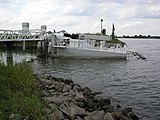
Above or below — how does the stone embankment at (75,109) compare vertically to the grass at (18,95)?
below

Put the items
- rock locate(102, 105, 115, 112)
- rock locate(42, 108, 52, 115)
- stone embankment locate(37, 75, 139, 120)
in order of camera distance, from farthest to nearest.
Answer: rock locate(102, 105, 115, 112)
stone embankment locate(37, 75, 139, 120)
rock locate(42, 108, 52, 115)

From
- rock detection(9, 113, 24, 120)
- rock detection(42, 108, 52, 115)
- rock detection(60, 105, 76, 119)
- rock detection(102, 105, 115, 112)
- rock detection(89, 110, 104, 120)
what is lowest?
rock detection(102, 105, 115, 112)

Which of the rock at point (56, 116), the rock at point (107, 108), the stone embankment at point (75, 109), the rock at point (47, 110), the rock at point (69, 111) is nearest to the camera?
the rock at point (56, 116)

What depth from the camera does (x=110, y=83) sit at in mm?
23609

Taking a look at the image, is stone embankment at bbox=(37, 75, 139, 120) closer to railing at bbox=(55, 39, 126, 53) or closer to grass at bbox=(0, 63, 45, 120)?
grass at bbox=(0, 63, 45, 120)

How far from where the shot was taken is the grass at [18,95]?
8.93 metres

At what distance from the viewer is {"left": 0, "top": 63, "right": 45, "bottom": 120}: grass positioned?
8926 mm

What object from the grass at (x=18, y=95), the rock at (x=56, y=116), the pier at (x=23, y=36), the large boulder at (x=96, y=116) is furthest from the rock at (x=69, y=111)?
the pier at (x=23, y=36)

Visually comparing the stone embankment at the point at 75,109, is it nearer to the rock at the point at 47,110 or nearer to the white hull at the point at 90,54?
the rock at the point at 47,110

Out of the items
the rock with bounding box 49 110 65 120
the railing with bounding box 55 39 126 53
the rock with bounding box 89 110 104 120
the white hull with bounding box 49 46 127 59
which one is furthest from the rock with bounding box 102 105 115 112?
the railing with bounding box 55 39 126 53

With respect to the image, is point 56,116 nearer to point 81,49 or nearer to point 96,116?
point 96,116

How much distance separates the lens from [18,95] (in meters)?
10.7

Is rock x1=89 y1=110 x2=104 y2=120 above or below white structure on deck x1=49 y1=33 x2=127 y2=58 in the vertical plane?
below

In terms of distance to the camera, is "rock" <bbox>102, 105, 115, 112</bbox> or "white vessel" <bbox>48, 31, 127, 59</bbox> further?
"white vessel" <bbox>48, 31, 127, 59</bbox>
